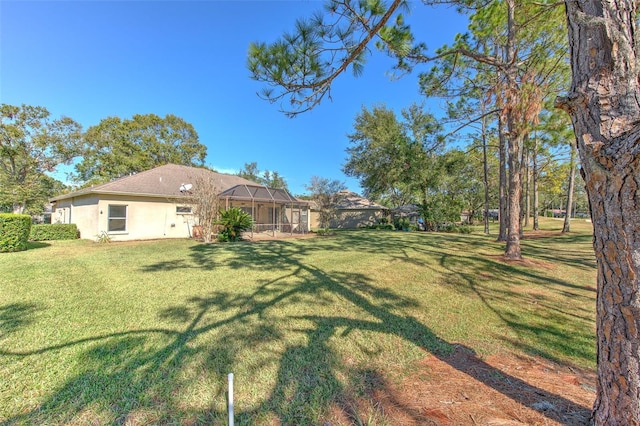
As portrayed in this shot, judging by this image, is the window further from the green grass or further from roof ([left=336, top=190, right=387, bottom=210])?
roof ([left=336, top=190, right=387, bottom=210])

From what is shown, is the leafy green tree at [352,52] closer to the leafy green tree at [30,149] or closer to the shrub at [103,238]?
the shrub at [103,238]

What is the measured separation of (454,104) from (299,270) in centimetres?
692

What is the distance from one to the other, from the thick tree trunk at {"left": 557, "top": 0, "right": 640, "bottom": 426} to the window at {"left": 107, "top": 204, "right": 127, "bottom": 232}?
15305 millimetres

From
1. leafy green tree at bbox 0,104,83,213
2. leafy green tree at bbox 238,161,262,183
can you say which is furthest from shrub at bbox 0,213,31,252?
leafy green tree at bbox 238,161,262,183

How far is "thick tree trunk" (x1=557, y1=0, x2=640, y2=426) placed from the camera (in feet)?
4.66

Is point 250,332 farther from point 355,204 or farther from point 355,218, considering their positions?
point 355,204

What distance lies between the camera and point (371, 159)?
817 inches

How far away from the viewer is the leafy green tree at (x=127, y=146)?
23422 mm

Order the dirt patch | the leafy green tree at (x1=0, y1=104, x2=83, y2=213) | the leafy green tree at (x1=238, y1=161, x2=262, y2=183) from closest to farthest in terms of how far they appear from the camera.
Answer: the dirt patch
the leafy green tree at (x1=0, y1=104, x2=83, y2=213)
the leafy green tree at (x1=238, y1=161, x2=262, y2=183)

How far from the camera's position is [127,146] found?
2433 cm

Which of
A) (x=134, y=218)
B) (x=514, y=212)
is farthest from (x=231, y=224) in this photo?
(x=514, y=212)

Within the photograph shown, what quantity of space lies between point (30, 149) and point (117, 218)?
563 inches

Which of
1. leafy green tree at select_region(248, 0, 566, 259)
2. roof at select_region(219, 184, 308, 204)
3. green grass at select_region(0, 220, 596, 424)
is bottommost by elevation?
green grass at select_region(0, 220, 596, 424)

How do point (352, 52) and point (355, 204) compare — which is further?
point (355, 204)
